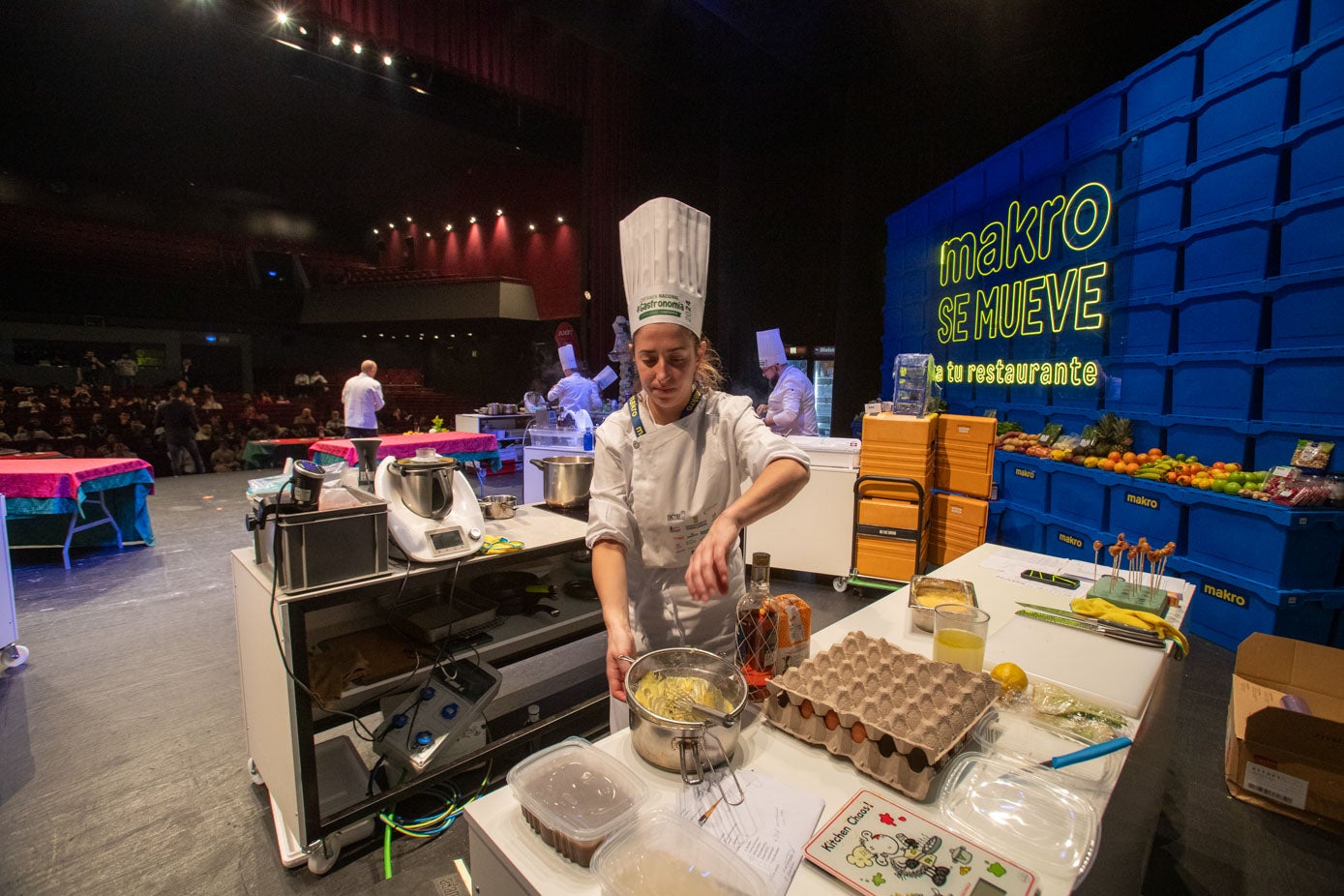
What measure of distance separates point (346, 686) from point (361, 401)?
6.59 m

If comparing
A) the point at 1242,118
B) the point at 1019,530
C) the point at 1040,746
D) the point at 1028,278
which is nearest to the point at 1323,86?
the point at 1242,118

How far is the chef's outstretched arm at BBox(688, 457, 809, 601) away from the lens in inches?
39.7

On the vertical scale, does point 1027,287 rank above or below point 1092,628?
above

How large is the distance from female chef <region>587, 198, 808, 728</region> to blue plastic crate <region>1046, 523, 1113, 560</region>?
344cm

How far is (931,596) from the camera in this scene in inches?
59.6

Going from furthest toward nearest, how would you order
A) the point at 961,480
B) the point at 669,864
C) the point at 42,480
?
the point at 42,480
the point at 961,480
the point at 669,864

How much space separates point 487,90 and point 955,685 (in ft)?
31.3

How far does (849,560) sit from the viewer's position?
12.7 feet

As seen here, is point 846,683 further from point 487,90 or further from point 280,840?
point 487,90

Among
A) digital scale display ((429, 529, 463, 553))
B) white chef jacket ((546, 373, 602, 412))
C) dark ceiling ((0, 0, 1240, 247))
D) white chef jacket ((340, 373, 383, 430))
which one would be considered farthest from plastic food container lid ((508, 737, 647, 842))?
white chef jacket ((340, 373, 383, 430))

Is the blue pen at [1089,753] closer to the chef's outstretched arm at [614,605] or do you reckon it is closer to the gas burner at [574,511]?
the chef's outstretched arm at [614,605]

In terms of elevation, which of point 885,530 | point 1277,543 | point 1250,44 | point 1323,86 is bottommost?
point 885,530

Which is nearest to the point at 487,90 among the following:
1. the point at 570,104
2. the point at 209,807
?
the point at 570,104

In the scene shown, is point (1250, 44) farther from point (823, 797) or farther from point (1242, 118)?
point (823, 797)
